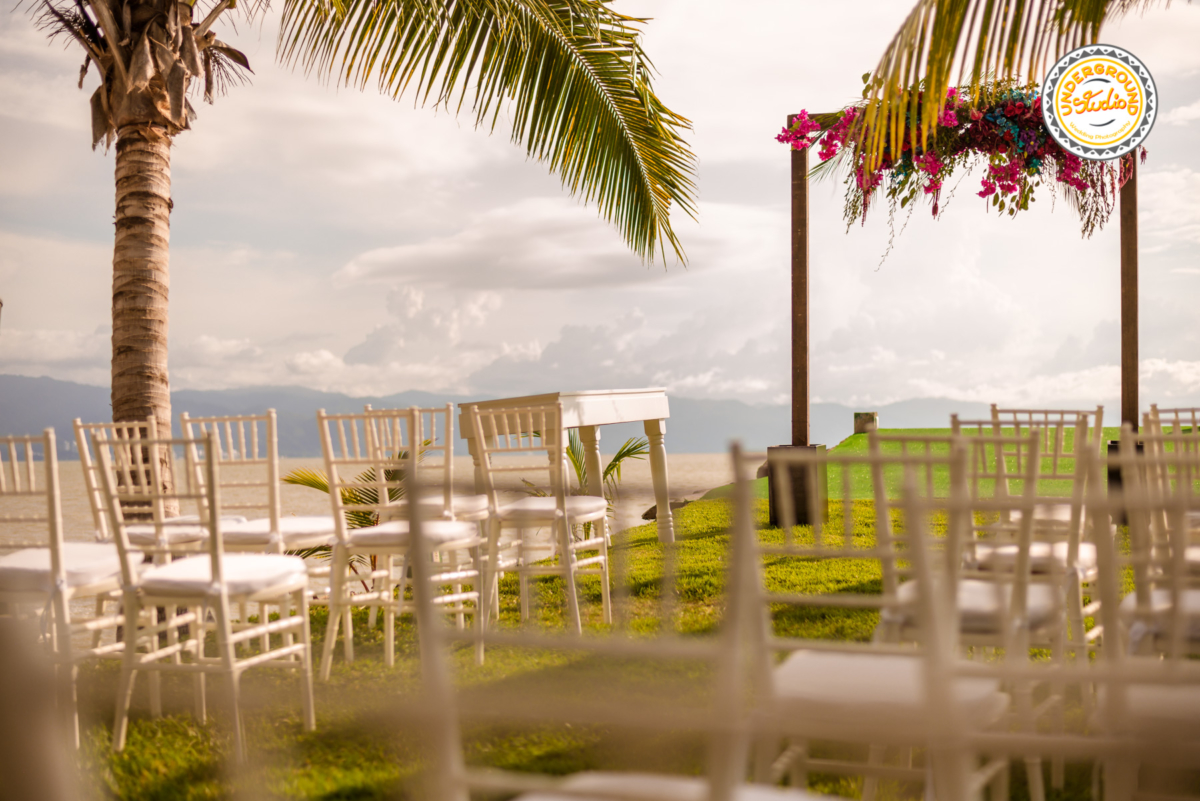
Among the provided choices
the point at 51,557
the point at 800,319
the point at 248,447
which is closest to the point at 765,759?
the point at 51,557

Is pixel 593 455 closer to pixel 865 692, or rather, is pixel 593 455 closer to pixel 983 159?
pixel 983 159

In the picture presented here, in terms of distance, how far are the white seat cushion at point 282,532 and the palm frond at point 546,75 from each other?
268 centimetres

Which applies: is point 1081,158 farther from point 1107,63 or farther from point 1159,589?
point 1159,589

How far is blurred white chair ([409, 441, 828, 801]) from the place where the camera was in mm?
803

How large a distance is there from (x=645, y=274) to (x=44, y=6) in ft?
13.2

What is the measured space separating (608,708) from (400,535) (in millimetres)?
2572

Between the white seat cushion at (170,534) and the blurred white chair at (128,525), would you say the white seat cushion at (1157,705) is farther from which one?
the white seat cushion at (170,534)

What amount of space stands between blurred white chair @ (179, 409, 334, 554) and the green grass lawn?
561mm

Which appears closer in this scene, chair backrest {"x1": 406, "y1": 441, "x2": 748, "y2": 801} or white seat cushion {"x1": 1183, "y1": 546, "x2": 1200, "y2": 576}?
chair backrest {"x1": 406, "y1": 441, "x2": 748, "y2": 801}

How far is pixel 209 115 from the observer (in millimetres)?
5180

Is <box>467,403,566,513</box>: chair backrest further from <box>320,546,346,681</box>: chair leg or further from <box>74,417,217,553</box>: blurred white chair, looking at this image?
<box>74,417,217,553</box>: blurred white chair

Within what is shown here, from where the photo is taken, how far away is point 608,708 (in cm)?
78

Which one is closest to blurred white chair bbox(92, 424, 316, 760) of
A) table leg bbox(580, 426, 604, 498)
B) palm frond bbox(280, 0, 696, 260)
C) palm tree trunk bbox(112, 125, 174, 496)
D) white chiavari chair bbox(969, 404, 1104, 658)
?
palm tree trunk bbox(112, 125, 174, 496)

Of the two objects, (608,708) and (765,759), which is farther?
(765,759)
